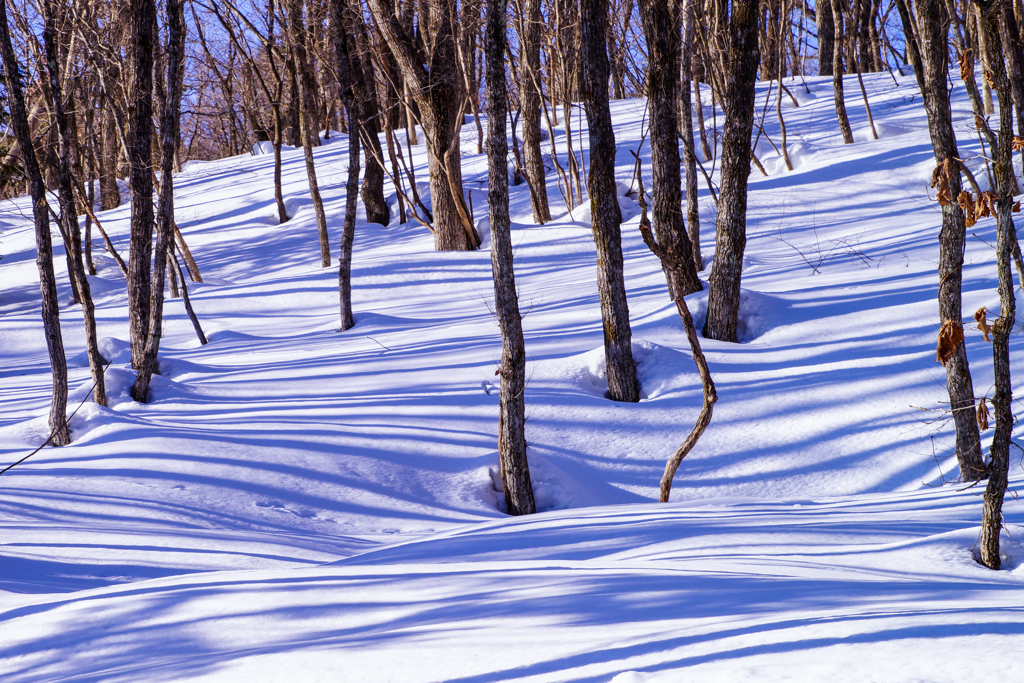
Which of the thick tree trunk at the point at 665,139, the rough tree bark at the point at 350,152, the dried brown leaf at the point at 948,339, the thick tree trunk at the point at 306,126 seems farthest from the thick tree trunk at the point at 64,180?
the dried brown leaf at the point at 948,339

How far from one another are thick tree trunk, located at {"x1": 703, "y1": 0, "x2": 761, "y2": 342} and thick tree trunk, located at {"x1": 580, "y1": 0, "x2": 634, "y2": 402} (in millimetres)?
1555

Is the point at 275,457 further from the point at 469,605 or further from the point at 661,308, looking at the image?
the point at 661,308

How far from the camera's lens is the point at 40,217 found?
6.61m

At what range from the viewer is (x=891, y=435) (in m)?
6.81

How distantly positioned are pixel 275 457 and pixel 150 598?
9.88ft

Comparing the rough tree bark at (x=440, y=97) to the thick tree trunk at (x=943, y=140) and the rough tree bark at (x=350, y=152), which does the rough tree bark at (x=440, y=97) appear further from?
the thick tree trunk at (x=943, y=140)

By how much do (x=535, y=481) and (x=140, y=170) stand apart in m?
5.83

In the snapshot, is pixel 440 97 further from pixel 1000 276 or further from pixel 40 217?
pixel 1000 276

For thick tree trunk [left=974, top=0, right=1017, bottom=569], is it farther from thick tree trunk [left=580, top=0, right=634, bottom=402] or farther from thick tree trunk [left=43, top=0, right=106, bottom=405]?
thick tree trunk [left=43, top=0, right=106, bottom=405]

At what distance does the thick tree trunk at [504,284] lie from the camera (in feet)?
19.2

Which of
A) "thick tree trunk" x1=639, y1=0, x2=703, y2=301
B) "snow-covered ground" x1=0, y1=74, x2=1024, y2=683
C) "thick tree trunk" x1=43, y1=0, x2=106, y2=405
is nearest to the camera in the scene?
"snow-covered ground" x1=0, y1=74, x2=1024, y2=683

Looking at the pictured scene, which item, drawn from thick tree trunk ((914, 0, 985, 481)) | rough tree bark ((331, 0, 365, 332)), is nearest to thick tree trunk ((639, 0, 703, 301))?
thick tree trunk ((914, 0, 985, 481))

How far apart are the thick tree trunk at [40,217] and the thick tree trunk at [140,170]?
1638 mm

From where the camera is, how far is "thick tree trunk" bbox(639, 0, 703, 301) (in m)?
9.26
